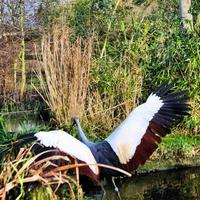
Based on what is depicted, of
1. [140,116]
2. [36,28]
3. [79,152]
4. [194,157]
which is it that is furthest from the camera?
[36,28]

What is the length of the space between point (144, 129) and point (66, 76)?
3.30m

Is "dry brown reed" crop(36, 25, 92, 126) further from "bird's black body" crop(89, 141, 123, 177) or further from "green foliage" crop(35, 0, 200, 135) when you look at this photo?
"bird's black body" crop(89, 141, 123, 177)

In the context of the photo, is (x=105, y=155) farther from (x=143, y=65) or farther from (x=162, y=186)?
(x=143, y=65)

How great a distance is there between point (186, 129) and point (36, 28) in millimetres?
→ 7897

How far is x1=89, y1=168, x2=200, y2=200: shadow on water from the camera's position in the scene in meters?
6.37

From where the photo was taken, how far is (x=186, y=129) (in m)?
8.46

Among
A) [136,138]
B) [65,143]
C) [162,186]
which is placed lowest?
[162,186]

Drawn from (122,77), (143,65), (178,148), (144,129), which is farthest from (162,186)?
(143,65)

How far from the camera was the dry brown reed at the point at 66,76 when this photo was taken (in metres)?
8.07

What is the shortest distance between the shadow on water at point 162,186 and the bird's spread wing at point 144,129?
3.87ft

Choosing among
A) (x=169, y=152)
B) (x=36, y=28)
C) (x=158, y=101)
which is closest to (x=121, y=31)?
(x=169, y=152)

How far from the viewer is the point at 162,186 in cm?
679

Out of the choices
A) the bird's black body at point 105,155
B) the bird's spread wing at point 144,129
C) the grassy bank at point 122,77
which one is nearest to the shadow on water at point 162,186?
the grassy bank at point 122,77

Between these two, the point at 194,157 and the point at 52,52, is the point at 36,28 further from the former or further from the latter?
the point at 194,157
